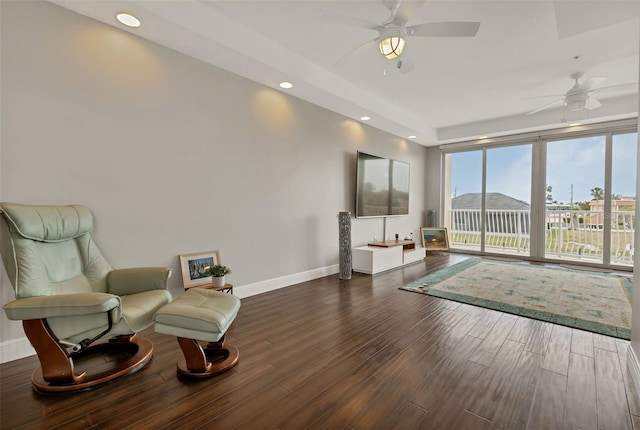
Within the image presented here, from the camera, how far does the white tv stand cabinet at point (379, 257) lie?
174 inches

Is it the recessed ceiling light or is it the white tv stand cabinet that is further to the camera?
the white tv stand cabinet

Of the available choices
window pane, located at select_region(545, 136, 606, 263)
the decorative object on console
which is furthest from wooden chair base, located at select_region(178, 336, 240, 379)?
window pane, located at select_region(545, 136, 606, 263)

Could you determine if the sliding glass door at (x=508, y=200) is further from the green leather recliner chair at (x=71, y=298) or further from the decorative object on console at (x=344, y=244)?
the green leather recliner chair at (x=71, y=298)

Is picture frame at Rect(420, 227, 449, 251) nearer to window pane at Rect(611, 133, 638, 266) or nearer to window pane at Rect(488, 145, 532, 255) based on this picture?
window pane at Rect(488, 145, 532, 255)

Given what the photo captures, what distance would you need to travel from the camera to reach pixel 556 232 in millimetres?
5719

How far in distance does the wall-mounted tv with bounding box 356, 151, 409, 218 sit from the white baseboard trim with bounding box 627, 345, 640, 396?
331 centimetres

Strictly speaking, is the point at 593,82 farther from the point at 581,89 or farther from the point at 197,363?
the point at 197,363

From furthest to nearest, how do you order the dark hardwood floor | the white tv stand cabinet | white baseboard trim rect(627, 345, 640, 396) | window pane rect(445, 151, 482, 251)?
1. window pane rect(445, 151, 482, 251)
2. the white tv stand cabinet
3. white baseboard trim rect(627, 345, 640, 396)
4. the dark hardwood floor

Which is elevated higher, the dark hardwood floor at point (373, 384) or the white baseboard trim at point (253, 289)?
the white baseboard trim at point (253, 289)

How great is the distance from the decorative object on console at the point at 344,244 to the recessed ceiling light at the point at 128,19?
307cm

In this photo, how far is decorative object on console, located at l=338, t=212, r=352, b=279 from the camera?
416cm

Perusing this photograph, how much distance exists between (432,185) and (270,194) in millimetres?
4991

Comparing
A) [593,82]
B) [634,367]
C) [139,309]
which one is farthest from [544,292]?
[139,309]

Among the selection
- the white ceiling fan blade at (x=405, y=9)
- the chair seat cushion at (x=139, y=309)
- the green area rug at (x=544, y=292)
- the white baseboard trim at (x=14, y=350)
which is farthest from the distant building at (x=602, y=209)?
the white baseboard trim at (x=14, y=350)
